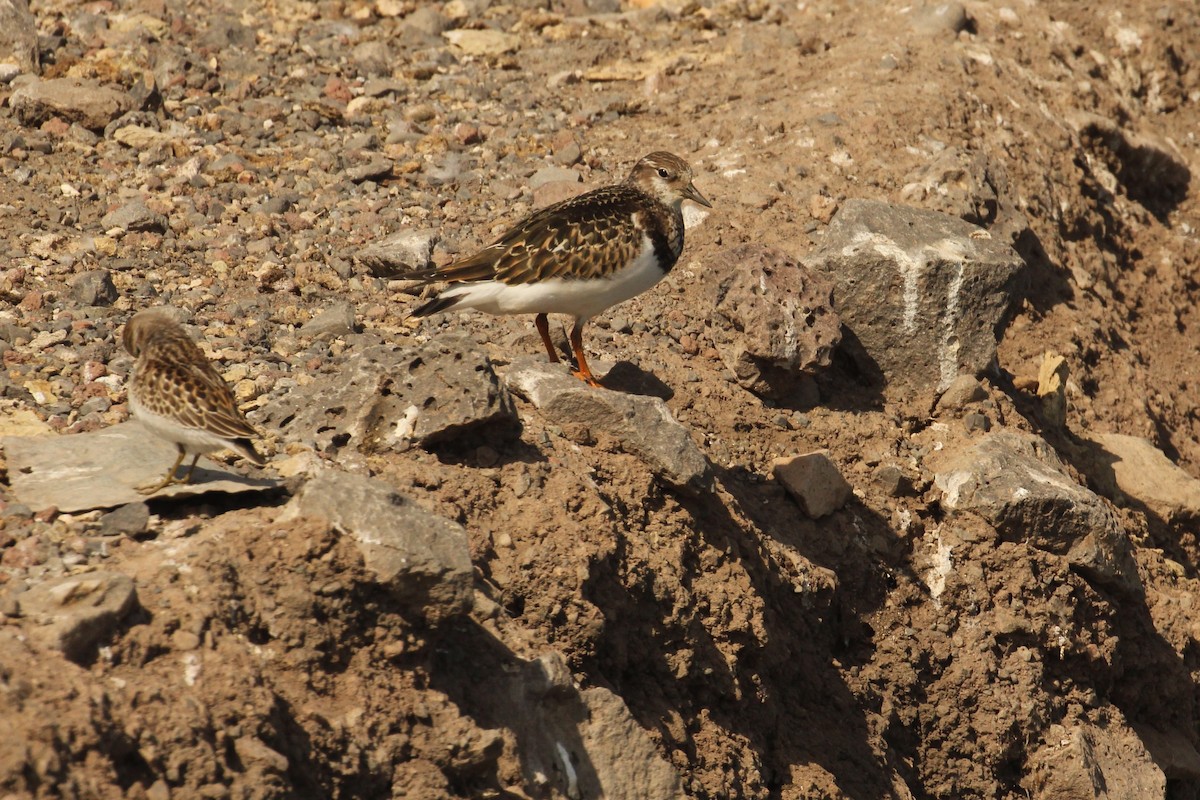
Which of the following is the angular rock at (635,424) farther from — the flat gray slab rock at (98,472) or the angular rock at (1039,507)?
the angular rock at (1039,507)

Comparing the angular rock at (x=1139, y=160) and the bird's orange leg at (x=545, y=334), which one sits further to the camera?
the angular rock at (x=1139, y=160)

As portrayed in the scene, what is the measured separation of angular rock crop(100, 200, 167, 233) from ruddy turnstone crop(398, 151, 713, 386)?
8.57 feet

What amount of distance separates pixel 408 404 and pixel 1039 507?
13.8ft

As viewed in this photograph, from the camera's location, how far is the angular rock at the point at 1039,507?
27.8 feet

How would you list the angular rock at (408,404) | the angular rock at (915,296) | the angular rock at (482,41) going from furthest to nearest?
the angular rock at (482,41)
the angular rock at (915,296)
the angular rock at (408,404)

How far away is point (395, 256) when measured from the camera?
30.8 ft

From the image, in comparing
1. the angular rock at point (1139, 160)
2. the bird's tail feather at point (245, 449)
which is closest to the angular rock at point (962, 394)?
the angular rock at point (1139, 160)

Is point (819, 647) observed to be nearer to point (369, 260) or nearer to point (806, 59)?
point (369, 260)

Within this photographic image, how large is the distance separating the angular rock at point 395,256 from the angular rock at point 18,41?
386 centimetres

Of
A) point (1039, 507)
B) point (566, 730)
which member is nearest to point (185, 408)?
point (566, 730)

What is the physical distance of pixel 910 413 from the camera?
367 inches

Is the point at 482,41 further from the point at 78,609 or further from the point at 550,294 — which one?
the point at 78,609

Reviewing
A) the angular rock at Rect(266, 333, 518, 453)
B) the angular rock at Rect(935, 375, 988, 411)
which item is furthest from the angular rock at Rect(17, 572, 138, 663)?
the angular rock at Rect(935, 375, 988, 411)

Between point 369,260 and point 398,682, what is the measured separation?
443 cm
